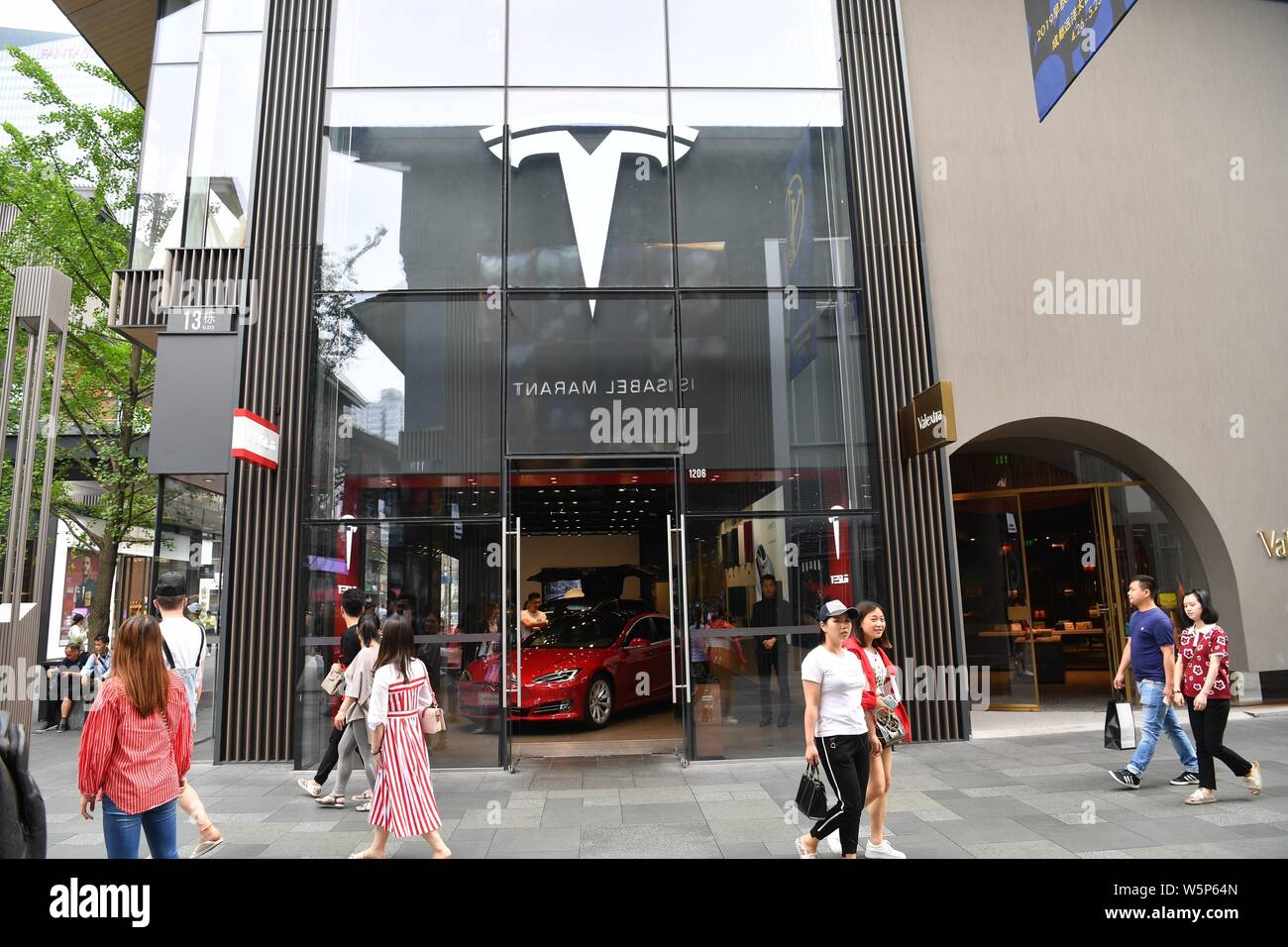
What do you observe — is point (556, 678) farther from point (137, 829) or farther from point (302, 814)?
point (137, 829)

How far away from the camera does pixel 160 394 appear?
376 inches

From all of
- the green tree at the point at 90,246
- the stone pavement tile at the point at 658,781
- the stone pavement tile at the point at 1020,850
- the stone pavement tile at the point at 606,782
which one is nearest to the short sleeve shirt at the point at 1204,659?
the stone pavement tile at the point at 1020,850

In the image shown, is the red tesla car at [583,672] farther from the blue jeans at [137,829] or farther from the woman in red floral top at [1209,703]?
the woman in red floral top at [1209,703]

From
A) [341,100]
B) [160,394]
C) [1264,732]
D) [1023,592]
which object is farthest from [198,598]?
[1264,732]

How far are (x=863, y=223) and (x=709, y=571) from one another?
4849 millimetres

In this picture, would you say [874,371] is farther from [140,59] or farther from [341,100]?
[140,59]

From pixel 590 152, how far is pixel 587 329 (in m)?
2.29

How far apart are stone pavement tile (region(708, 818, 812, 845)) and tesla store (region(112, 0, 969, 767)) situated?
2.43m

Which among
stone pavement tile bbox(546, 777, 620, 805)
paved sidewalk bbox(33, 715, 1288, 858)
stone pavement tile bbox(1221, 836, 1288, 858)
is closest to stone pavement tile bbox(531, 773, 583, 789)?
paved sidewalk bbox(33, 715, 1288, 858)

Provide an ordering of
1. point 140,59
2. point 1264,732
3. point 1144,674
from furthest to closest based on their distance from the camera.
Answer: point 140,59
point 1264,732
point 1144,674

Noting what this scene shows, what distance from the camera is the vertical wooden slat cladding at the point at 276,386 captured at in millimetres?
9031

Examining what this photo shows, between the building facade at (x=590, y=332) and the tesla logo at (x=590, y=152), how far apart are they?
38 mm

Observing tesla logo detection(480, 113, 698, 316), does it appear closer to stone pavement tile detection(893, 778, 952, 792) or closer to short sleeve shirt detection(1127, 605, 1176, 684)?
stone pavement tile detection(893, 778, 952, 792)

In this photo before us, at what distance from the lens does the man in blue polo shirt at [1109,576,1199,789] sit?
→ 6.89 m
